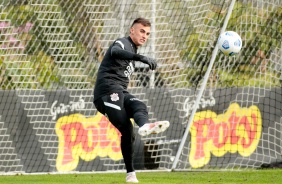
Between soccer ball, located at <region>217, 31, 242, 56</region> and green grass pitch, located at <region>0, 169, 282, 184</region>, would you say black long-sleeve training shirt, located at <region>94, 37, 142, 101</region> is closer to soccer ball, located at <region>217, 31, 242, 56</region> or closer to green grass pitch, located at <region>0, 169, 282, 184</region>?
green grass pitch, located at <region>0, 169, 282, 184</region>

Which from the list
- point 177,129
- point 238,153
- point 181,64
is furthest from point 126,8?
point 238,153

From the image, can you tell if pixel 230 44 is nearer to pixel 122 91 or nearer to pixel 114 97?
pixel 122 91

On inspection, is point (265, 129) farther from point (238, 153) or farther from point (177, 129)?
point (177, 129)

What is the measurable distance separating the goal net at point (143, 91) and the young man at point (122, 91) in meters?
3.57

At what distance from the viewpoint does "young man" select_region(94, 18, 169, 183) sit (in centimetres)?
989

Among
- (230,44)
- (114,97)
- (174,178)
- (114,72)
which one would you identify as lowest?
(174,178)

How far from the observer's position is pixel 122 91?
10.1 metres

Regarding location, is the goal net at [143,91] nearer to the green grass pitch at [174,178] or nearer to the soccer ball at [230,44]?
the green grass pitch at [174,178]

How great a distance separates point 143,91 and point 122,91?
4048 mm

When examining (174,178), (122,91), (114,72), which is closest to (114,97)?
(122,91)

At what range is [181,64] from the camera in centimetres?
1426

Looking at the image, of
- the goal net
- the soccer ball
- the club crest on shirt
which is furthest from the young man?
the goal net

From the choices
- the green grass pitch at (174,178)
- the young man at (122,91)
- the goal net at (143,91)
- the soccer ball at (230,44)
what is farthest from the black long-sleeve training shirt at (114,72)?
the goal net at (143,91)

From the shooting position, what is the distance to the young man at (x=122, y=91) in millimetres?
9891
